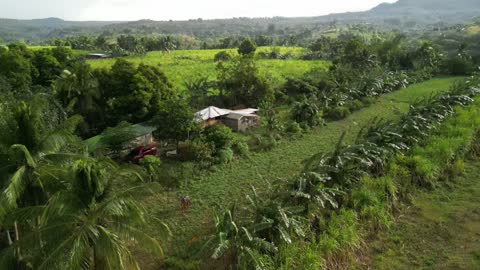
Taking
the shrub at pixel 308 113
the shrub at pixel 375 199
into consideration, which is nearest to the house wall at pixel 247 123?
the shrub at pixel 308 113

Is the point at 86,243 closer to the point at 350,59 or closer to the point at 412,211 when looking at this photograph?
the point at 412,211

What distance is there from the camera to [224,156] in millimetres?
16891

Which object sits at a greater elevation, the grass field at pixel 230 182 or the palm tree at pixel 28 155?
the palm tree at pixel 28 155

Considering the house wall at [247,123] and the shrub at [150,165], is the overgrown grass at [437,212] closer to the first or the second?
the shrub at [150,165]

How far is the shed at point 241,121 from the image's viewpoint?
22.2m

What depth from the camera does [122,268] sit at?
21.7 feet

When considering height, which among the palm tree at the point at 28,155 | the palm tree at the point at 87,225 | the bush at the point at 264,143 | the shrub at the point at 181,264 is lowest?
the bush at the point at 264,143

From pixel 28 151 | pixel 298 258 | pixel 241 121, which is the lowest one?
pixel 241 121

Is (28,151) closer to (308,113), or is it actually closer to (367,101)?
(308,113)

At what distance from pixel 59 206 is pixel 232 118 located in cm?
1600

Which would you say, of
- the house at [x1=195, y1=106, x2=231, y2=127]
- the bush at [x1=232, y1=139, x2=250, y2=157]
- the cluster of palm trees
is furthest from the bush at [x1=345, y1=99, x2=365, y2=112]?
the cluster of palm trees

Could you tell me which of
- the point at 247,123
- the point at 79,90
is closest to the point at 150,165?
the point at 79,90

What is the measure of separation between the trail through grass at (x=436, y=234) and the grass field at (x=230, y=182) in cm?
401

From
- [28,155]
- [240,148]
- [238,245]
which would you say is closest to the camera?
[28,155]
